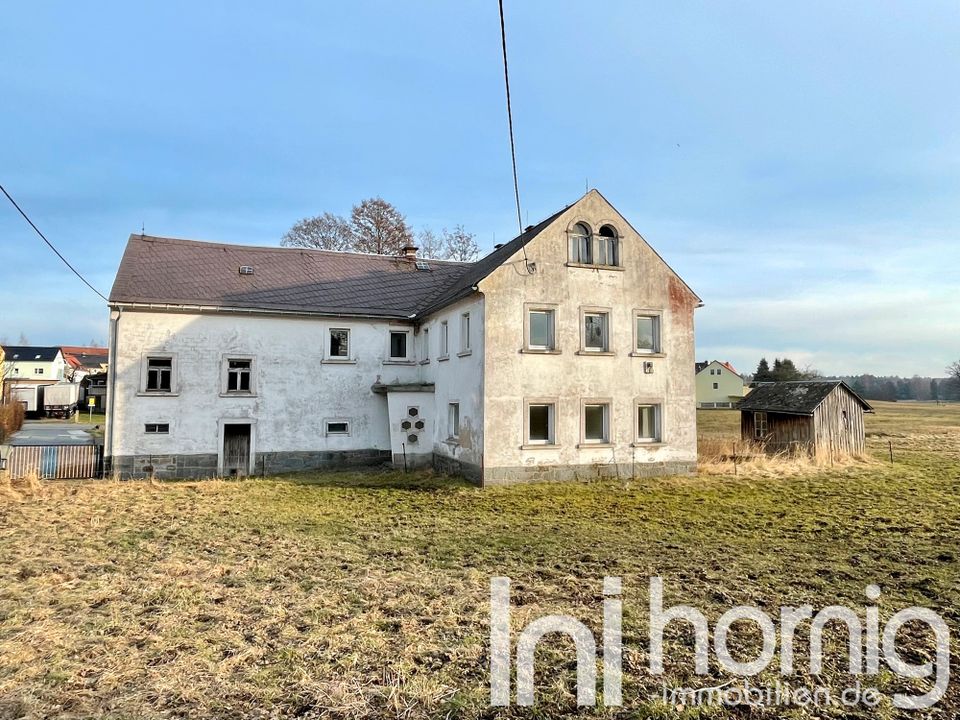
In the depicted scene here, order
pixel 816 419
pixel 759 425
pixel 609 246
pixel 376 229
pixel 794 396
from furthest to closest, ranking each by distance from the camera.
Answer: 1. pixel 376 229
2. pixel 759 425
3. pixel 794 396
4. pixel 816 419
5. pixel 609 246

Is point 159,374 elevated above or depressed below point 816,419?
above

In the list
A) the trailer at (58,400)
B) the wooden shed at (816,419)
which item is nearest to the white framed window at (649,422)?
the wooden shed at (816,419)

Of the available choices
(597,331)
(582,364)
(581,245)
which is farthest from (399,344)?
(581,245)

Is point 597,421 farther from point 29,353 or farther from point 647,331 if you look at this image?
point 29,353

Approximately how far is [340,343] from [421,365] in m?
3.16

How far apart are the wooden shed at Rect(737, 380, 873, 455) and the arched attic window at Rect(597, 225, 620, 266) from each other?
10.3 m

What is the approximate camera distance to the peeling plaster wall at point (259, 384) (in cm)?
1862

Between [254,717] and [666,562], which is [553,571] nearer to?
[666,562]

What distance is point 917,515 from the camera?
1250 centimetres

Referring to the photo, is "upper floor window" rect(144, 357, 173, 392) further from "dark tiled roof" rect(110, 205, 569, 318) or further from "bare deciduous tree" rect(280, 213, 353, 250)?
"bare deciduous tree" rect(280, 213, 353, 250)

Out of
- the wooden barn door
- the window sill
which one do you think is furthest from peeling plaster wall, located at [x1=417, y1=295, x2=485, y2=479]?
the wooden barn door

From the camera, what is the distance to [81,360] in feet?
308

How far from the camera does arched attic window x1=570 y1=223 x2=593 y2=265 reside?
1798 centimetres

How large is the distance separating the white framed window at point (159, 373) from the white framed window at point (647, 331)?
51.3ft
